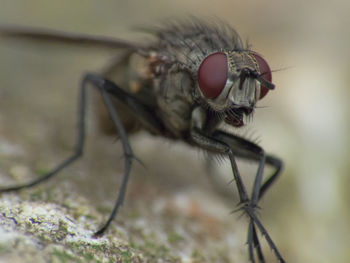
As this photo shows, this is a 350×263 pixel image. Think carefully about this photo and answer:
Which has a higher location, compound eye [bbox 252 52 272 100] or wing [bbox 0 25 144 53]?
compound eye [bbox 252 52 272 100]

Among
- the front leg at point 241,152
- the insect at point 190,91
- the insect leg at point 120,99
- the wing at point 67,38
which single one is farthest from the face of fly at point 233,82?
the wing at point 67,38

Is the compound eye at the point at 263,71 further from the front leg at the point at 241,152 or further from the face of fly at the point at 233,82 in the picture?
the front leg at the point at 241,152

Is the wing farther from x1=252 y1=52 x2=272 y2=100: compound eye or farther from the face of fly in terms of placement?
x1=252 y1=52 x2=272 y2=100: compound eye

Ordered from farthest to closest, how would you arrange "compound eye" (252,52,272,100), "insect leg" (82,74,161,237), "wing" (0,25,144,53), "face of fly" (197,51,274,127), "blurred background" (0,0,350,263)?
"blurred background" (0,0,350,263) < "wing" (0,25,144,53) < "insect leg" (82,74,161,237) < "compound eye" (252,52,272,100) < "face of fly" (197,51,274,127)

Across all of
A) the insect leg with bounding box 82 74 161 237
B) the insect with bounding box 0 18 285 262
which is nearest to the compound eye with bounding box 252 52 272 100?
the insect with bounding box 0 18 285 262

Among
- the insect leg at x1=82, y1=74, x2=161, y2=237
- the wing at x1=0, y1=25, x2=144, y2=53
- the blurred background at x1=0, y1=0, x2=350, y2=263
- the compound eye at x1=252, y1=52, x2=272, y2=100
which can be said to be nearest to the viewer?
Answer: the compound eye at x1=252, y1=52, x2=272, y2=100

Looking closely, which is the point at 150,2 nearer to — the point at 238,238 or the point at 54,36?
the point at 54,36

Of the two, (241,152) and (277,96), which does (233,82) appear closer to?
(241,152)

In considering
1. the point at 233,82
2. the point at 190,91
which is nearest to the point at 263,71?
the point at 233,82
